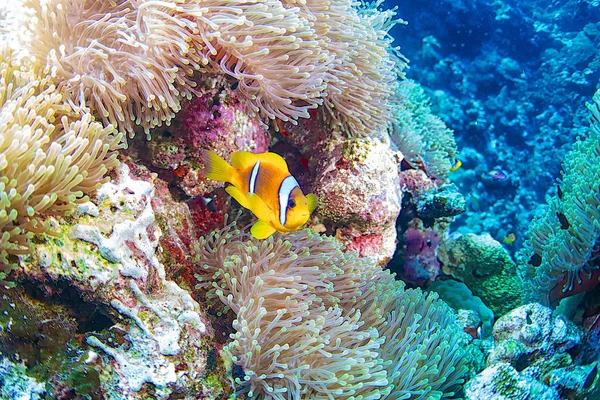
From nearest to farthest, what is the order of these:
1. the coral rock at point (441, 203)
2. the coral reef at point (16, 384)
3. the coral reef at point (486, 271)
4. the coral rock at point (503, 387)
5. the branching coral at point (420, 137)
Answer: the coral reef at point (16, 384) < the coral rock at point (503, 387) < the coral rock at point (441, 203) < the branching coral at point (420, 137) < the coral reef at point (486, 271)

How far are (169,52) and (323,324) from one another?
1.56 metres

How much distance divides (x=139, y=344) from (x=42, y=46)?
1.47m

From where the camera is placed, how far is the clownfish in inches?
71.2

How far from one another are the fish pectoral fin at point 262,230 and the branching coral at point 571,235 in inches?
91.4

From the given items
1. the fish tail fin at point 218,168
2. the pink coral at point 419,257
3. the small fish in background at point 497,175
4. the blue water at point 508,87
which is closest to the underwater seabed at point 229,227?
the fish tail fin at point 218,168

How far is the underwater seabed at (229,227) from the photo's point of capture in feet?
5.58

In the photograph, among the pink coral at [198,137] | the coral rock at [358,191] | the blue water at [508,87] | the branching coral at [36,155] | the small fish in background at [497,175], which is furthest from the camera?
the blue water at [508,87]

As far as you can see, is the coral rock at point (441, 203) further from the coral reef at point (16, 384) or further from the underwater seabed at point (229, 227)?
the coral reef at point (16, 384)

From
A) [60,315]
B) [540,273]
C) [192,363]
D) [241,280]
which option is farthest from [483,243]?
[60,315]

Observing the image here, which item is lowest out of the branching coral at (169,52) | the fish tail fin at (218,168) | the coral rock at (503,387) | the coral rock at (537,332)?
the coral rock at (503,387)

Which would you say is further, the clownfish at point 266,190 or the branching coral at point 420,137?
the branching coral at point 420,137

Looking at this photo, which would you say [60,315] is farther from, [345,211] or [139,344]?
[345,211]

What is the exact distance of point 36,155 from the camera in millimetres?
1562

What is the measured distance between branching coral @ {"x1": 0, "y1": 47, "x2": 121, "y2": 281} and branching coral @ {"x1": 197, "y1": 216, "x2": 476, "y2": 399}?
0.76m
